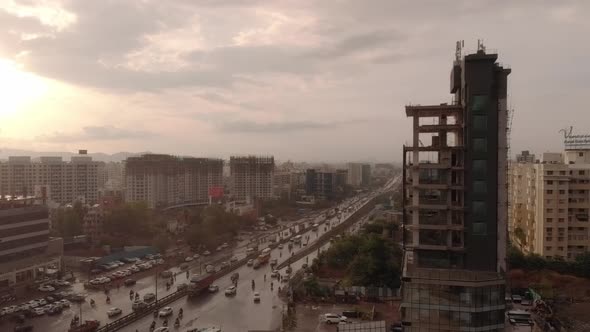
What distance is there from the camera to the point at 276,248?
93.1 ft

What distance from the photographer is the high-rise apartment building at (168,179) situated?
4016 centimetres

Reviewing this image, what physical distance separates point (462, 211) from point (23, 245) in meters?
17.1

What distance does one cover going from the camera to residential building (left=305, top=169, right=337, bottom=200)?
188 ft

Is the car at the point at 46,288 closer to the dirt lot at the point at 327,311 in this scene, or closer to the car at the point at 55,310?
the car at the point at 55,310

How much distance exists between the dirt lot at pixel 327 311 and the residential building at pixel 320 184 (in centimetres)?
4132

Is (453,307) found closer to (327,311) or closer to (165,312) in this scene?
(327,311)

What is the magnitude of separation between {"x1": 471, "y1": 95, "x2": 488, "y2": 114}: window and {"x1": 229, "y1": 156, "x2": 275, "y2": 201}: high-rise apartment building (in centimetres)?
3940

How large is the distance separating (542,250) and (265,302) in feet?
38.5

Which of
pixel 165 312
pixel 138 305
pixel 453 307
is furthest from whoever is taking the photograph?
→ pixel 138 305

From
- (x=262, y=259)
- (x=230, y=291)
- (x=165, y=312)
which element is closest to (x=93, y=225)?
(x=262, y=259)

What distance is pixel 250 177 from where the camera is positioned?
49.4 m

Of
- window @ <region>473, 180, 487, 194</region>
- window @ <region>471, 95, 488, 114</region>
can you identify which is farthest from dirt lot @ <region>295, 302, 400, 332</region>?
window @ <region>471, 95, 488, 114</region>

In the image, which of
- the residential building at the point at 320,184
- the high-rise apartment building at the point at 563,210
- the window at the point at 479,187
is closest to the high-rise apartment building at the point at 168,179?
the residential building at the point at 320,184

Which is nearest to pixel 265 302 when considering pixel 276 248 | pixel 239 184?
pixel 276 248
